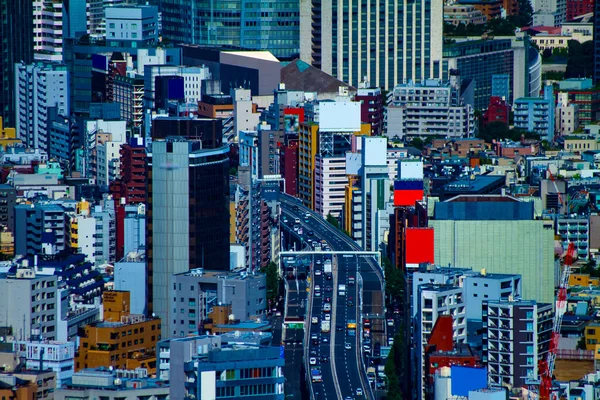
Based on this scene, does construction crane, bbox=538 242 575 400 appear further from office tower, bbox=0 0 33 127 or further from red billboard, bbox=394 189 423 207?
office tower, bbox=0 0 33 127

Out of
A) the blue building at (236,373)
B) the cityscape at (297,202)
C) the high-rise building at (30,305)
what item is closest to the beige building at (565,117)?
the cityscape at (297,202)

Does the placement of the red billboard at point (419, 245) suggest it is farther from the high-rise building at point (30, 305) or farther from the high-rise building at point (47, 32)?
the high-rise building at point (47, 32)

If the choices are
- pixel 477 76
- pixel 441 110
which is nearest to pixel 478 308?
pixel 441 110

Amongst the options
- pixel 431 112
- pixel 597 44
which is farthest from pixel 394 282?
pixel 597 44

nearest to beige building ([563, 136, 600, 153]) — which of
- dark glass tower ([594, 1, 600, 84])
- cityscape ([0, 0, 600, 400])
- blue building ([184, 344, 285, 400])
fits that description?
cityscape ([0, 0, 600, 400])

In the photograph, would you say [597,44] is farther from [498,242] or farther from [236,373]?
[236,373]

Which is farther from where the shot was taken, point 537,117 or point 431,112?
point 537,117
